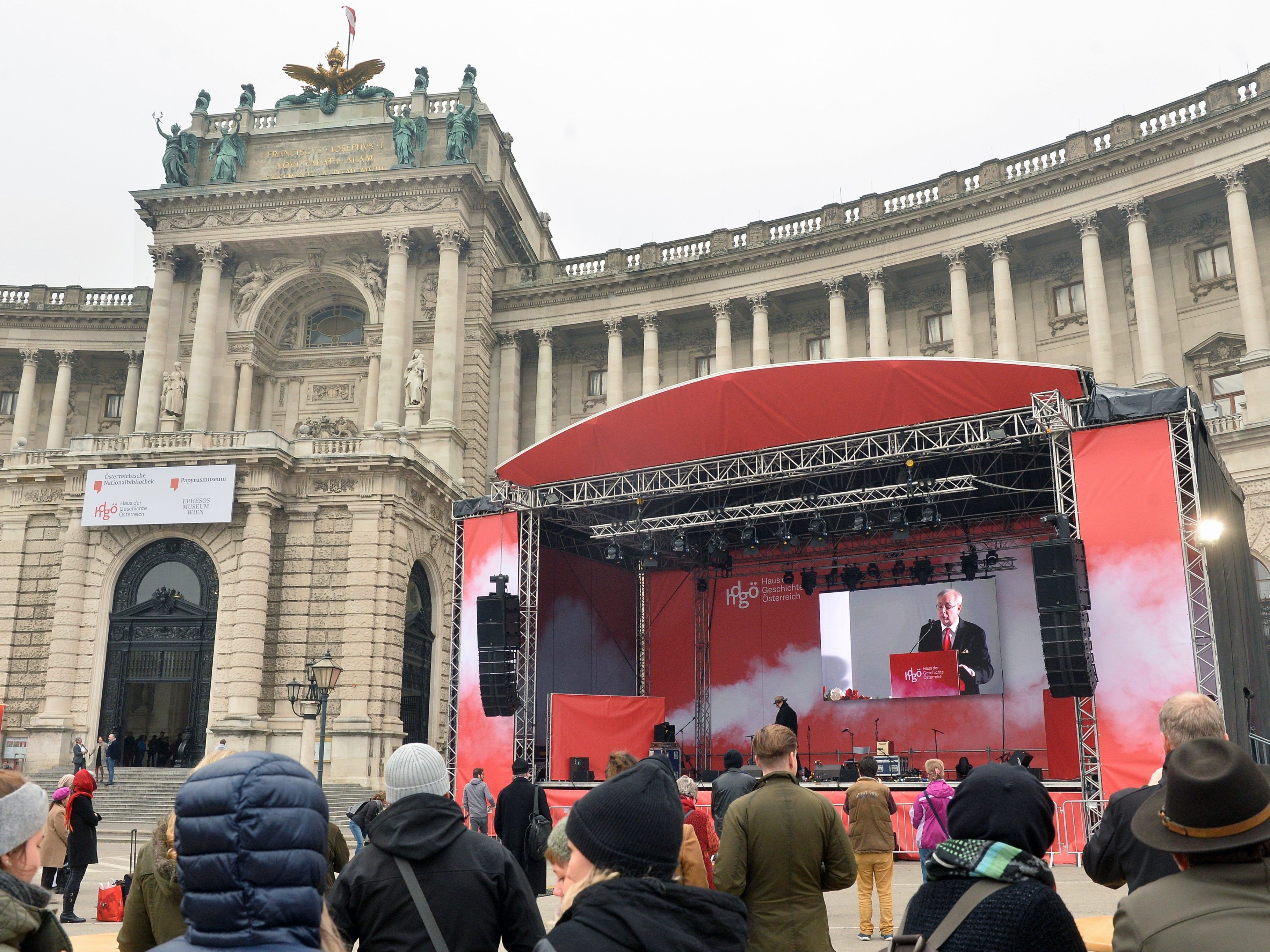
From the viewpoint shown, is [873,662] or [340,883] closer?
[340,883]

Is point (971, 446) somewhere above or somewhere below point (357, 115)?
below

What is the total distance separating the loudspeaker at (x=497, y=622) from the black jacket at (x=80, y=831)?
8832 millimetres

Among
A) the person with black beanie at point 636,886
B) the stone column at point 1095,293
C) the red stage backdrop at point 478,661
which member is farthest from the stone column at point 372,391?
the person with black beanie at point 636,886

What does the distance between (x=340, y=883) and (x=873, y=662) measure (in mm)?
21692

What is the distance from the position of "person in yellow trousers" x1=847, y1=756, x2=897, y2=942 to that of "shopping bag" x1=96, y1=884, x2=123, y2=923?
7.51m

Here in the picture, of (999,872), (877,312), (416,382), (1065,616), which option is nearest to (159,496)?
(416,382)

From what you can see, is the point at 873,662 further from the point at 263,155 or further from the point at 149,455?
the point at 263,155

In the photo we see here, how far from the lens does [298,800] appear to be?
89.2 inches

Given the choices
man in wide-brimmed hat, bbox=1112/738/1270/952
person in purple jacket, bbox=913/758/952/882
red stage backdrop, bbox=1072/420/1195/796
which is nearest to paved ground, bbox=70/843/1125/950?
person in purple jacket, bbox=913/758/952/882

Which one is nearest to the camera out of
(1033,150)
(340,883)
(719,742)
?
(340,883)

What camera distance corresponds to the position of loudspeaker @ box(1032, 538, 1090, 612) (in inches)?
597

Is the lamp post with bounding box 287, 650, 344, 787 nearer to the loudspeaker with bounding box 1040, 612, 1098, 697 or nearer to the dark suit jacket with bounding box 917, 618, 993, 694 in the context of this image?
the loudspeaker with bounding box 1040, 612, 1098, 697

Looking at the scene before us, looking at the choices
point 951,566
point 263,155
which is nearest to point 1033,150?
point 951,566

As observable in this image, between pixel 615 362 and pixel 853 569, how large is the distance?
17435mm
